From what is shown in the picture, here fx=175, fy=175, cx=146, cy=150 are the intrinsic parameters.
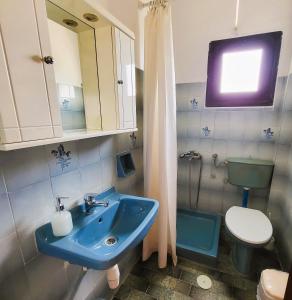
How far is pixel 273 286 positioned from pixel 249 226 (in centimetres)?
46

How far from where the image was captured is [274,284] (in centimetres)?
104

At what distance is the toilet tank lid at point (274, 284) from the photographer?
0.99 m

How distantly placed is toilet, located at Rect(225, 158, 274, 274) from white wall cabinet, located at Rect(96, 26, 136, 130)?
120 cm

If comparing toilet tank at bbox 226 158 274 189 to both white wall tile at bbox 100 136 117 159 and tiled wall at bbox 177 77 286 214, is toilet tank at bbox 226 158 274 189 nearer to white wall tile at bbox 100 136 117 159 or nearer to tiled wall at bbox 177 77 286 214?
tiled wall at bbox 177 77 286 214

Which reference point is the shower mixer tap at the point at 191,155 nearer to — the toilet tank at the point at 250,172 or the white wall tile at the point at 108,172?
the toilet tank at the point at 250,172

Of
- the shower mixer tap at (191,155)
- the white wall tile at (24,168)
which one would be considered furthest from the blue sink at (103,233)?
the shower mixer tap at (191,155)

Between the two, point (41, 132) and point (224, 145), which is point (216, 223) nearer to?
point (224, 145)

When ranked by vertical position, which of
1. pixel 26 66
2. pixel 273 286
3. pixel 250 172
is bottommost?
pixel 273 286

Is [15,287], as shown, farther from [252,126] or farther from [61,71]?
[252,126]

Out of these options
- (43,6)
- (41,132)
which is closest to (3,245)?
(41,132)

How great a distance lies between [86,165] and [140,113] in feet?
2.55

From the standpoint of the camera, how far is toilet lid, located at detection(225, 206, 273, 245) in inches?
51.6

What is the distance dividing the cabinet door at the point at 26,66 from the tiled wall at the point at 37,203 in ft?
0.68

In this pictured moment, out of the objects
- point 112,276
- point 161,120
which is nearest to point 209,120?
→ point 161,120
